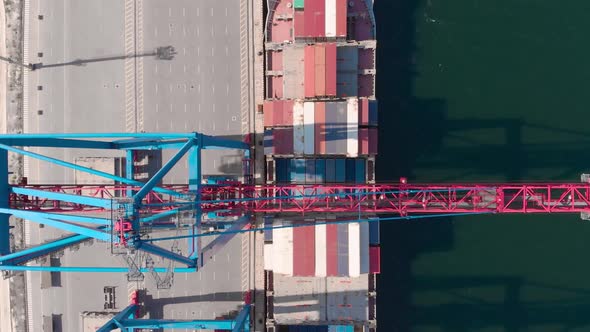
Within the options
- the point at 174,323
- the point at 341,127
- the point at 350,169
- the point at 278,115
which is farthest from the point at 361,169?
the point at 174,323

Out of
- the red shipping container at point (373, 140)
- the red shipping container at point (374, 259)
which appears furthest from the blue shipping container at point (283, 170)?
the red shipping container at point (374, 259)

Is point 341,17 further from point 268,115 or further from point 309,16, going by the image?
point 268,115

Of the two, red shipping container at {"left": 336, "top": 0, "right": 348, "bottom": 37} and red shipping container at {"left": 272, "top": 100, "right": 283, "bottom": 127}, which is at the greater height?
red shipping container at {"left": 336, "top": 0, "right": 348, "bottom": 37}

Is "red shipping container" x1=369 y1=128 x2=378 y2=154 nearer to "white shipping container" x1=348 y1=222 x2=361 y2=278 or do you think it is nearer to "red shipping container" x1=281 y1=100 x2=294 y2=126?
"white shipping container" x1=348 y1=222 x2=361 y2=278

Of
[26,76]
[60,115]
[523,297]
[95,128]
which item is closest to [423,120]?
[523,297]

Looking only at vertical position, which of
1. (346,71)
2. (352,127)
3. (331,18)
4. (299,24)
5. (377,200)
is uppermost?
(331,18)

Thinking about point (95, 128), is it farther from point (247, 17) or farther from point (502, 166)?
point (502, 166)

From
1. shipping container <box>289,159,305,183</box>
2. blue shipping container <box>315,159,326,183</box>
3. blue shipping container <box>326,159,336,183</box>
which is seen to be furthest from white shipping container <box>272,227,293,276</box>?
blue shipping container <box>326,159,336,183</box>
